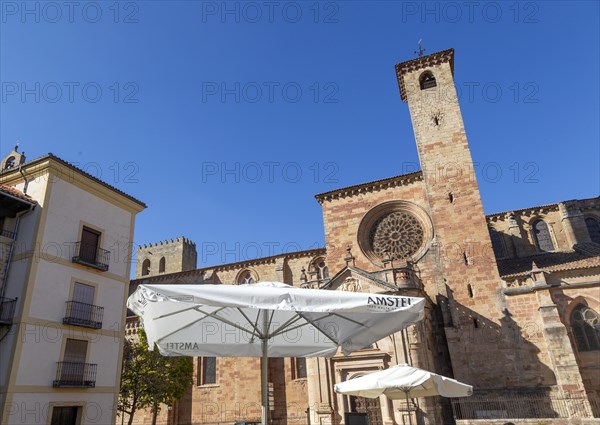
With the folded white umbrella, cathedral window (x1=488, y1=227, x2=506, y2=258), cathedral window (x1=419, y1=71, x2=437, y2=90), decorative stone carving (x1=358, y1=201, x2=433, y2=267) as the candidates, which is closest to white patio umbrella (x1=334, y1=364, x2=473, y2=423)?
the folded white umbrella

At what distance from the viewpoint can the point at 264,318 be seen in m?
6.31

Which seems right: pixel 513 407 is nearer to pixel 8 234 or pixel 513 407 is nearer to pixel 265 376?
pixel 265 376

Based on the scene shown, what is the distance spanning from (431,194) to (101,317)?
18284 millimetres

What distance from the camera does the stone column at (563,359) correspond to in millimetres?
16750

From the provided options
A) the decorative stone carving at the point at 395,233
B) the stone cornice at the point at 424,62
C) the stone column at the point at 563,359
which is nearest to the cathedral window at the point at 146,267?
the decorative stone carving at the point at 395,233

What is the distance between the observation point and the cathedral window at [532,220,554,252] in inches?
1086

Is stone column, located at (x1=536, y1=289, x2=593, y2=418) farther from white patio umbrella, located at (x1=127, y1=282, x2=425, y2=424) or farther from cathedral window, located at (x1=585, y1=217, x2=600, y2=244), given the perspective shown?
white patio umbrella, located at (x1=127, y1=282, x2=425, y2=424)

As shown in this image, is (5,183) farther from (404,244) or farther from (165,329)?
(404,244)

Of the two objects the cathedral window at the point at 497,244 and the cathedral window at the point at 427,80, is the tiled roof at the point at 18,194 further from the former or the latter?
the cathedral window at the point at 497,244

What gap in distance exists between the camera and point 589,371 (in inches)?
702

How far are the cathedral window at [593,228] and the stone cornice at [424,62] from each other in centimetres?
1483

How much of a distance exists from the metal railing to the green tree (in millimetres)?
14910

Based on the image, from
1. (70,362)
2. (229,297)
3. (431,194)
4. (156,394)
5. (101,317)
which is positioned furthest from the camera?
(431,194)

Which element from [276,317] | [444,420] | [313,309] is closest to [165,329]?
[276,317]
